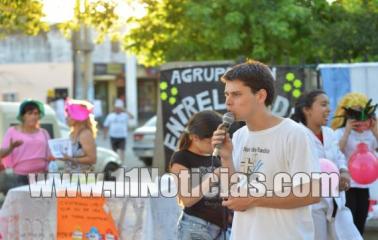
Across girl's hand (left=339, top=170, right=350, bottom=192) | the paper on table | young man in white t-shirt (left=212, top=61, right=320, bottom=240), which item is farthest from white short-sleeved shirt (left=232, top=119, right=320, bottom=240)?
the paper on table

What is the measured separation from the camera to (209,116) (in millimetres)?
5215

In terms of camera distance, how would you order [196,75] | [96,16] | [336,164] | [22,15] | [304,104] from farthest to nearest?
[96,16] < [22,15] < [196,75] < [304,104] < [336,164]

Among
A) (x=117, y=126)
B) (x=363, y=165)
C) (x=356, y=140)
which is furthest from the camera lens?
(x=117, y=126)

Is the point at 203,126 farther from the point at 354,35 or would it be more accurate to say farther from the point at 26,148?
the point at 354,35

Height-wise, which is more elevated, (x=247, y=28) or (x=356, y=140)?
(x=247, y=28)

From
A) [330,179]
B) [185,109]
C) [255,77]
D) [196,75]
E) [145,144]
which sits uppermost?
[196,75]

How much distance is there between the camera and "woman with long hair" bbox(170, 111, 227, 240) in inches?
203

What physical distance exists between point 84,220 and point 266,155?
308cm

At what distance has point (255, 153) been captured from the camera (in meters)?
3.86

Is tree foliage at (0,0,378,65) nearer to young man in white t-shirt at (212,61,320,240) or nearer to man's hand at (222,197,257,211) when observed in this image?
young man in white t-shirt at (212,61,320,240)

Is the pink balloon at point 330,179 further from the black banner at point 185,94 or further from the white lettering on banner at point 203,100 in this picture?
the white lettering on banner at point 203,100

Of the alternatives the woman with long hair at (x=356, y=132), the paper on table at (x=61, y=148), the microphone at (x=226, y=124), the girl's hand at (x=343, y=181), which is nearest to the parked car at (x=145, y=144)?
the paper on table at (x=61, y=148)

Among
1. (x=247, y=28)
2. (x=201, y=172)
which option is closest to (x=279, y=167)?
(x=201, y=172)

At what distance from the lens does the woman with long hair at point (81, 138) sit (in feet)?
26.0
